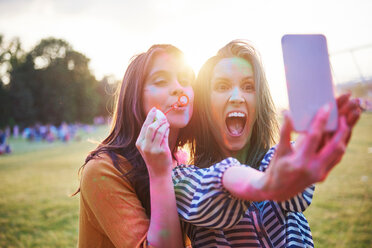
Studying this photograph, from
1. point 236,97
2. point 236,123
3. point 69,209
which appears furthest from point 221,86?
point 69,209

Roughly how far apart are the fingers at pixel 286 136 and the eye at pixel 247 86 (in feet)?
3.39

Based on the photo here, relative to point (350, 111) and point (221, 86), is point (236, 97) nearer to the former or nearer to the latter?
point (221, 86)

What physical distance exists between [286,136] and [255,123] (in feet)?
3.75

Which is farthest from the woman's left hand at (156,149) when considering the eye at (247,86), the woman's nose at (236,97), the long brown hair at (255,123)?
the eye at (247,86)

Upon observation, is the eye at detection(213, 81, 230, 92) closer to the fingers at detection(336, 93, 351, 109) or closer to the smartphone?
the smartphone

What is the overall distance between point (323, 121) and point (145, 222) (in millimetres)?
1183

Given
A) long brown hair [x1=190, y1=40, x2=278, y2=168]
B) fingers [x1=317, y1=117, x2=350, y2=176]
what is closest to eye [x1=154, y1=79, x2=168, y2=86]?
long brown hair [x1=190, y1=40, x2=278, y2=168]

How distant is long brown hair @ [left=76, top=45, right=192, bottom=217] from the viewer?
1870mm

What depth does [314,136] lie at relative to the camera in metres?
0.84

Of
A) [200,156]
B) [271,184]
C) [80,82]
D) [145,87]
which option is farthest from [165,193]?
[80,82]

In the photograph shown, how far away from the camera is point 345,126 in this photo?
0.90m

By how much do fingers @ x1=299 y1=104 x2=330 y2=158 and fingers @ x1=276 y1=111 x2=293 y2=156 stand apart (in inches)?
2.0

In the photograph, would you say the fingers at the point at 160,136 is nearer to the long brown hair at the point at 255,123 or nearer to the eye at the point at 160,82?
the long brown hair at the point at 255,123

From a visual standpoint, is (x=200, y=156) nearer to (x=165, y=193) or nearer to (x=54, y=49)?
(x=165, y=193)
